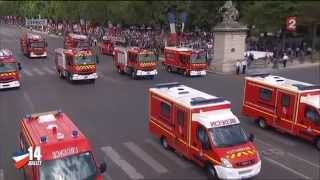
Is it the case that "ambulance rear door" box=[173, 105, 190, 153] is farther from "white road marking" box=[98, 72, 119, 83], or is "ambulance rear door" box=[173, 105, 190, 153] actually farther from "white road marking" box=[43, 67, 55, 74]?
"white road marking" box=[43, 67, 55, 74]

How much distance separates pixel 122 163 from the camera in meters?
19.0

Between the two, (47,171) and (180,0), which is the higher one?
(180,0)

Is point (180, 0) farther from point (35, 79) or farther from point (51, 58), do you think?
point (35, 79)

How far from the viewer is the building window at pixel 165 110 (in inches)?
798

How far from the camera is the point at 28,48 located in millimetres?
56062

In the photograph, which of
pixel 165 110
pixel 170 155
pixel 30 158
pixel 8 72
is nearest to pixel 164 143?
pixel 170 155

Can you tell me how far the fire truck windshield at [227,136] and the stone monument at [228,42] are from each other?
27.0 meters

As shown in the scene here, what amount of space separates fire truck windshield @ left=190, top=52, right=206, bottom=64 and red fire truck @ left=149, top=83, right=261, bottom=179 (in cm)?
2042

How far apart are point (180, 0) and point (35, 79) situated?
127 ft

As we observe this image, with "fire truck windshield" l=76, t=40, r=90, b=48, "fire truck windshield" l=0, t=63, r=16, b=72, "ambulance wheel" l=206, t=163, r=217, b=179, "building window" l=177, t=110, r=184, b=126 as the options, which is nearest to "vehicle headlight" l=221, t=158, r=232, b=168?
"ambulance wheel" l=206, t=163, r=217, b=179

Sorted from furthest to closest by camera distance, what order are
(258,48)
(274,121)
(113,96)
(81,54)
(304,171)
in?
(258,48), (81,54), (113,96), (274,121), (304,171)

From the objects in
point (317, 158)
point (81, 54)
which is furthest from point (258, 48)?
point (317, 158)

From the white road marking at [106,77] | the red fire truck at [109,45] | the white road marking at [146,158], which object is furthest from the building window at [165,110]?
the red fire truck at [109,45]

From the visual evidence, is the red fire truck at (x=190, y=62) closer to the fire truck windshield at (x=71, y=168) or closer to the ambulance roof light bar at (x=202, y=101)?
the ambulance roof light bar at (x=202, y=101)
